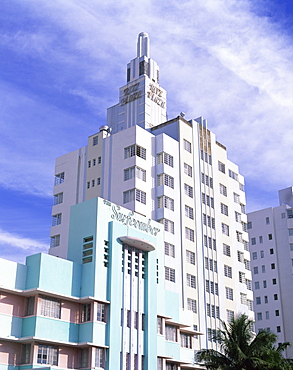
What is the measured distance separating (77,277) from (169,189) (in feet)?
76.1

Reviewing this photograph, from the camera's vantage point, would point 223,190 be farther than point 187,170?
Yes

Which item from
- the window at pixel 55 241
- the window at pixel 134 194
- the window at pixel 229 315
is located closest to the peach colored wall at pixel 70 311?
the window at pixel 134 194

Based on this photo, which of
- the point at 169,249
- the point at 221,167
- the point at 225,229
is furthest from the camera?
the point at 221,167

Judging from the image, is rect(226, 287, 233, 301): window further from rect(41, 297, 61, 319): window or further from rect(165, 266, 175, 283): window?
rect(41, 297, 61, 319): window

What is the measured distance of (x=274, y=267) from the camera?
99.6 metres

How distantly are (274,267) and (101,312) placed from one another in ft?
204

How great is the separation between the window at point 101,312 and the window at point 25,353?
595 cm

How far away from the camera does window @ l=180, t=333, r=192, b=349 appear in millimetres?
54750

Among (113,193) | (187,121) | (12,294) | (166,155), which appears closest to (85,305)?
(12,294)

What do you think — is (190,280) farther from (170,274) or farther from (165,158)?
(165,158)

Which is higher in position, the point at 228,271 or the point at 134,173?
the point at 134,173

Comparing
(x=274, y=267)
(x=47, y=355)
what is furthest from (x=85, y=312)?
(x=274, y=267)

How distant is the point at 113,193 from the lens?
6381cm

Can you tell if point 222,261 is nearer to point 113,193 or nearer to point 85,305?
point 113,193
